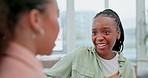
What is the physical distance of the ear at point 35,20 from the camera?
19.2 inches

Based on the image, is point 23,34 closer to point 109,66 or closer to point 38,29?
point 38,29

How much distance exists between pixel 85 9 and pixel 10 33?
12.1 feet

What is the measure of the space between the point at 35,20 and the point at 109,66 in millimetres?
1121

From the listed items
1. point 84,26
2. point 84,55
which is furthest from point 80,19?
point 84,55

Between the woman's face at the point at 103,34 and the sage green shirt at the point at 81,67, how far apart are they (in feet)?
0.22

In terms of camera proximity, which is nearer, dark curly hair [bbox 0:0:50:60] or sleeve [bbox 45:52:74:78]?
dark curly hair [bbox 0:0:50:60]

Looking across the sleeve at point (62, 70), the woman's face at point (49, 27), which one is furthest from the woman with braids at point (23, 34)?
the sleeve at point (62, 70)

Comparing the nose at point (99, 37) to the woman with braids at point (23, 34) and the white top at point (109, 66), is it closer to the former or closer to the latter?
the white top at point (109, 66)

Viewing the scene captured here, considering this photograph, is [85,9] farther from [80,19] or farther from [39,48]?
[39,48]

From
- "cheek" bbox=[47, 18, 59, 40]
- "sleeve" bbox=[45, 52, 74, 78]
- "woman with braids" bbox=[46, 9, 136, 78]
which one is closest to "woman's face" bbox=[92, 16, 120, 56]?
"woman with braids" bbox=[46, 9, 136, 78]

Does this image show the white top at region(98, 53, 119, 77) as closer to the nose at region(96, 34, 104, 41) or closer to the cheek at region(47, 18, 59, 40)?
the nose at region(96, 34, 104, 41)

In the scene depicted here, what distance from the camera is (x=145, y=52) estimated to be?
4184 mm

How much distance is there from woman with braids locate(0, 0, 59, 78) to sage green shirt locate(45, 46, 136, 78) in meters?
0.93

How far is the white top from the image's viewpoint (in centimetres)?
155
